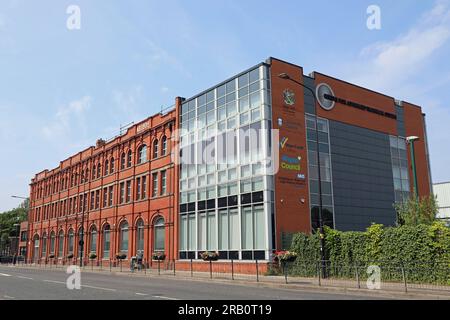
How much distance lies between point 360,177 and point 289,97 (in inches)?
342

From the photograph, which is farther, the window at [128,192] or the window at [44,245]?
the window at [44,245]

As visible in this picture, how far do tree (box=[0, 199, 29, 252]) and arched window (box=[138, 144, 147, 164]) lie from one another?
78.1 m

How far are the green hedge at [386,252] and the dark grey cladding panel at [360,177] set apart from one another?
7.13 m

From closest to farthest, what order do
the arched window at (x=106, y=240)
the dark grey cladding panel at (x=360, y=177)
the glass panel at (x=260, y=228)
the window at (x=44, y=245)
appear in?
the glass panel at (x=260, y=228) < the dark grey cladding panel at (x=360, y=177) < the arched window at (x=106, y=240) < the window at (x=44, y=245)

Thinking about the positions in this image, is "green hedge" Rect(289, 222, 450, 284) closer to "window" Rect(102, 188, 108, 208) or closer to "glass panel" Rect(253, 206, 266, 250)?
"glass panel" Rect(253, 206, 266, 250)

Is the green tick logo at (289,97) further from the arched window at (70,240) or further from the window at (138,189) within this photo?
the arched window at (70,240)

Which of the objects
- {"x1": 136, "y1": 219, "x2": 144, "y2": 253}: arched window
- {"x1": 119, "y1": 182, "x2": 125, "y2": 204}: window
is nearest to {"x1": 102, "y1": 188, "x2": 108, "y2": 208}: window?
{"x1": 119, "y1": 182, "x2": 125, "y2": 204}: window

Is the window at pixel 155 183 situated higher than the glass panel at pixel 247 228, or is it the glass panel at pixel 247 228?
the window at pixel 155 183

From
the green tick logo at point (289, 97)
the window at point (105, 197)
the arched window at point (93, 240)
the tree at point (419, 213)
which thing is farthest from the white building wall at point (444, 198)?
the arched window at point (93, 240)

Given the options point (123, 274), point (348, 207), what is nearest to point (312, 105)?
point (348, 207)

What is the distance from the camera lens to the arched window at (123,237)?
4403 centimetres

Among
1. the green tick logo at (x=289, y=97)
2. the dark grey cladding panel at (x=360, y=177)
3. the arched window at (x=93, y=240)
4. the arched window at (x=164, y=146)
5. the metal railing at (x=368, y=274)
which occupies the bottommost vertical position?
the metal railing at (x=368, y=274)

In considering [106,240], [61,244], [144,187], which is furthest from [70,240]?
[144,187]
